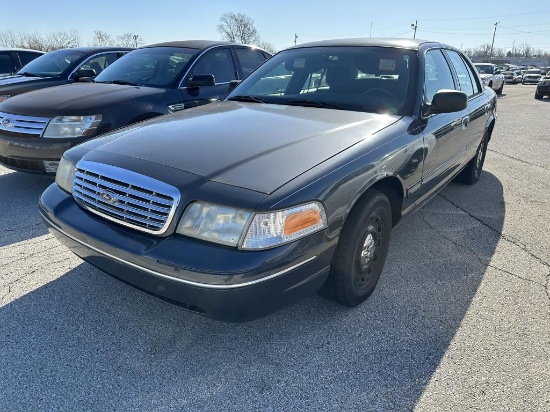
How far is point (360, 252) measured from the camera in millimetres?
2490

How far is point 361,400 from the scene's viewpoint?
195cm

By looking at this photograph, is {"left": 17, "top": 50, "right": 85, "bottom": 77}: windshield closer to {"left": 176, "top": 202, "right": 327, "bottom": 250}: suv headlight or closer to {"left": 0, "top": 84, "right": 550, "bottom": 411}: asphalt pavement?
{"left": 0, "top": 84, "right": 550, "bottom": 411}: asphalt pavement

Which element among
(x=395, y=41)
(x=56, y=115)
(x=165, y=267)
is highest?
(x=395, y=41)

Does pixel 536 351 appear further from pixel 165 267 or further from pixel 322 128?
pixel 165 267

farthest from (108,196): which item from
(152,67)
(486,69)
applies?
(486,69)

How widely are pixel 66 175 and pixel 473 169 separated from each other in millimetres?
4585

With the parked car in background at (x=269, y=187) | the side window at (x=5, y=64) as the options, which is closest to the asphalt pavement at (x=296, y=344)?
the parked car in background at (x=269, y=187)

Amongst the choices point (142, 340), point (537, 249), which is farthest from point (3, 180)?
point (537, 249)

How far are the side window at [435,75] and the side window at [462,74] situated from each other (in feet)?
1.15

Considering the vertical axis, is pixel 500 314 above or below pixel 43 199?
below

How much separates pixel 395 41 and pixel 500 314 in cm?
232

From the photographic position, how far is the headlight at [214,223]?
1879 millimetres

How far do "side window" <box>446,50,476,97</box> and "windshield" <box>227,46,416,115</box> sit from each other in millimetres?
1199

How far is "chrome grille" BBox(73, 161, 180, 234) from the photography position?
1989 millimetres
